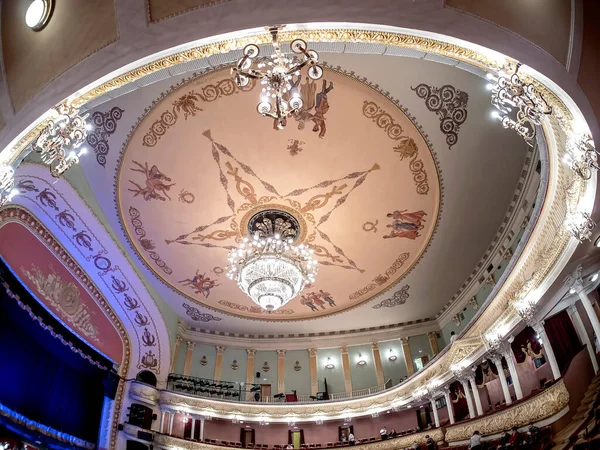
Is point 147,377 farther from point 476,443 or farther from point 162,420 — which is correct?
point 476,443

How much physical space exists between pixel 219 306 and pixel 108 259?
555cm

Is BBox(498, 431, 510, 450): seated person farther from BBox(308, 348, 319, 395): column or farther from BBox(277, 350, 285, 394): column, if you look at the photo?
BBox(277, 350, 285, 394): column

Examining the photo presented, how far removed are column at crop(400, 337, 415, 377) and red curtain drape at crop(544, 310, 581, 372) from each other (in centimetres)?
876

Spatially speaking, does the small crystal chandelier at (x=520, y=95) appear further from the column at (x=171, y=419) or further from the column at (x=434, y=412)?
the column at (x=171, y=419)

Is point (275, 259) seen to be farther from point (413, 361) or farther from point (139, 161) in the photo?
point (413, 361)

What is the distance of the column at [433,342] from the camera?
18.6 m

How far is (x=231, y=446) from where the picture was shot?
54.7 ft

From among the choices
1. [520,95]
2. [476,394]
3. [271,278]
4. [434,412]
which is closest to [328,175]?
[271,278]

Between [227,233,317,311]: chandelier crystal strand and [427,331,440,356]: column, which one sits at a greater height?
[427,331,440,356]: column

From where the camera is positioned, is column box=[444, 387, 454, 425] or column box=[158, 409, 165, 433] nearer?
column box=[444, 387, 454, 425]

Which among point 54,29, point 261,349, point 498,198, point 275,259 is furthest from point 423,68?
point 261,349

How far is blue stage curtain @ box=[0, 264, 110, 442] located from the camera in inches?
415

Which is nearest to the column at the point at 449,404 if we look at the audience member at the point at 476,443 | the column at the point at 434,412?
the column at the point at 434,412

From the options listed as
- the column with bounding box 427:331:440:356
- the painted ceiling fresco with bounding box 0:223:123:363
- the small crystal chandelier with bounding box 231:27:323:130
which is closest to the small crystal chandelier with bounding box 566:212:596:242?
the small crystal chandelier with bounding box 231:27:323:130
